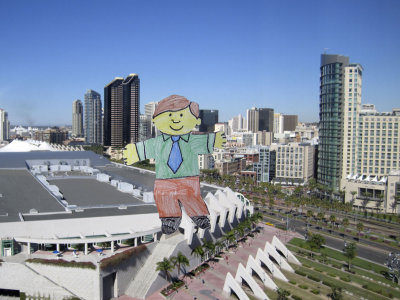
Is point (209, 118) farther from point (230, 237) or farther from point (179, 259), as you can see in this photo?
point (179, 259)

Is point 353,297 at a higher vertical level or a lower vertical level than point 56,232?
lower

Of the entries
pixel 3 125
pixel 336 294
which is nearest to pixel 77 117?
pixel 3 125

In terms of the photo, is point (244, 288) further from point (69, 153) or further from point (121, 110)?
Result: point (121, 110)

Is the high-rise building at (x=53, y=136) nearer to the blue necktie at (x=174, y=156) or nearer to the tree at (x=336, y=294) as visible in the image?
the blue necktie at (x=174, y=156)

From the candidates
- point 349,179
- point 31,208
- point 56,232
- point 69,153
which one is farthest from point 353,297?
point 69,153

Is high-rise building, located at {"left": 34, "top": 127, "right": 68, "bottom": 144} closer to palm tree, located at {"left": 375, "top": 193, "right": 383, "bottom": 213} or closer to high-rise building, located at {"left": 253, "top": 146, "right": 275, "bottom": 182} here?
high-rise building, located at {"left": 253, "top": 146, "right": 275, "bottom": 182}

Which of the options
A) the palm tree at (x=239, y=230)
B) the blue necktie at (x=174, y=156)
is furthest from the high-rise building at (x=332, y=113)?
the blue necktie at (x=174, y=156)
